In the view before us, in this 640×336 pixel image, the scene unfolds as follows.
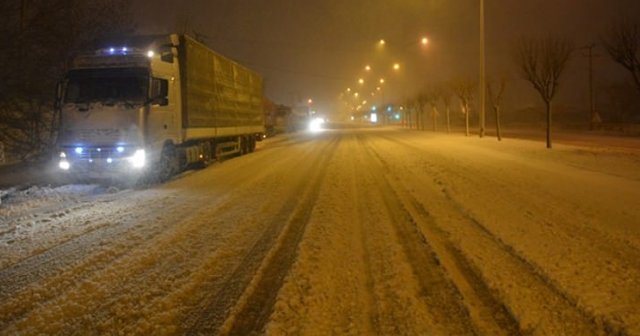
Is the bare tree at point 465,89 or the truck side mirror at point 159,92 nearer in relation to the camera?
the truck side mirror at point 159,92

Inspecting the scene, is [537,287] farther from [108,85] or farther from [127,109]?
[108,85]

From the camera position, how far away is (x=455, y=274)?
6.79 metres

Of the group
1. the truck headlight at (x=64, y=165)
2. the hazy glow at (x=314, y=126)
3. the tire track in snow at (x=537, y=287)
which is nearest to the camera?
the tire track in snow at (x=537, y=287)

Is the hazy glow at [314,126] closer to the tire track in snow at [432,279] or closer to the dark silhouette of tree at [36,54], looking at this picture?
the dark silhouette of tree at [36,54]

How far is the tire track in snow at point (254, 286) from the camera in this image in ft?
17.5

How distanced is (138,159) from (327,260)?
30.6 ft

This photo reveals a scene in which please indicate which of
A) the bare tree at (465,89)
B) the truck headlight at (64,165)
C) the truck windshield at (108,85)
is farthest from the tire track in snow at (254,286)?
the bare tree at (465,89)

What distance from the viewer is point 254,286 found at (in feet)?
21.2

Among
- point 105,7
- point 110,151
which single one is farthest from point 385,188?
point 105,7

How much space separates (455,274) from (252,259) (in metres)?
2.57

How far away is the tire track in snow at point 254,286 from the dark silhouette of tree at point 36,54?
56.1 ft

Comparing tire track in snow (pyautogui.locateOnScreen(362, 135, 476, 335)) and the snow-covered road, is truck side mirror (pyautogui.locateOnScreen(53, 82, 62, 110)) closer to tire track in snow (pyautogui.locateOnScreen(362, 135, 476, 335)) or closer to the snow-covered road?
the snow-covered road

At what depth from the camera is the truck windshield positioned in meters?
15.7

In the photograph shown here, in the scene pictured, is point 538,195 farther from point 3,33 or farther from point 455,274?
point 3,33
